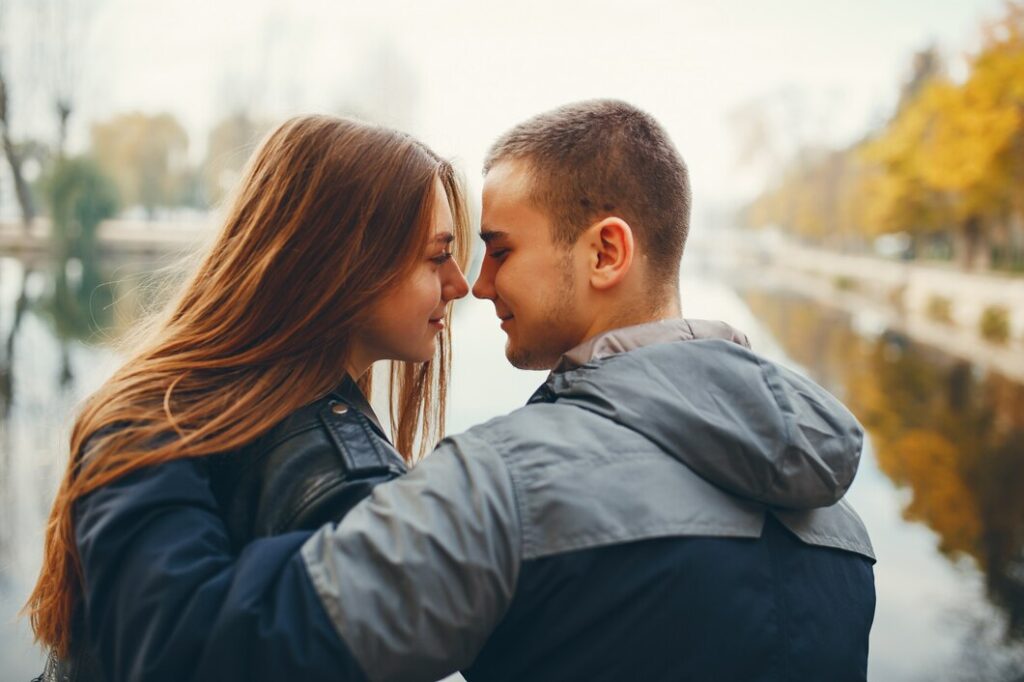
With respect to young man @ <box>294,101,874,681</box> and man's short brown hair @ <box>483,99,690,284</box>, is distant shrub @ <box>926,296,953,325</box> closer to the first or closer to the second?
man's short brown hair @ <box>483,99,690,284</box>

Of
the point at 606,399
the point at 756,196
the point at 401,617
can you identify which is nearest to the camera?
the point at 401,617

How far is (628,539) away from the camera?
3.89ft

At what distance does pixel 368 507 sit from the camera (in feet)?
3.84

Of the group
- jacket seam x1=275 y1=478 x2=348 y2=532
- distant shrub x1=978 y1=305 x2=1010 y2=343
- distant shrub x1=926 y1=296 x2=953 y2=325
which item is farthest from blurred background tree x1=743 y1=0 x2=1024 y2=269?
jacket seam x1=275 y1=478 x2=348 y2=532

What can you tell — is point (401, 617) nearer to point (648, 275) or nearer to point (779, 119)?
point (648, 275)

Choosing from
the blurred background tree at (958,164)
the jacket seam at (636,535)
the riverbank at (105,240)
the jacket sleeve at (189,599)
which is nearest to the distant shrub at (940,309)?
the blurred background tree at (958,164)

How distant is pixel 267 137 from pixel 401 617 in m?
0.82

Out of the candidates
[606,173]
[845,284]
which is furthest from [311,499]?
[845,284]

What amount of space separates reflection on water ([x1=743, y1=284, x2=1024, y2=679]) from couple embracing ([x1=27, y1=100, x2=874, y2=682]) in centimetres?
451

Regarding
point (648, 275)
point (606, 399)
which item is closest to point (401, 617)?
point (606, 399)

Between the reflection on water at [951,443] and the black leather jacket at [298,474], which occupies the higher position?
the black leather jacket at [298,474]

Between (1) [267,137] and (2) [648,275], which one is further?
(2) [648,275]

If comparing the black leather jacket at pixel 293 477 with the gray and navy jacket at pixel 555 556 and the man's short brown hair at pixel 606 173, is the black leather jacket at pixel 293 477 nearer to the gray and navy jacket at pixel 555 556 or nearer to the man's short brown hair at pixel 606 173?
the gray and navy jacket at pixel 555 556

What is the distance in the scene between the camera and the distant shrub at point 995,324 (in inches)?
776
